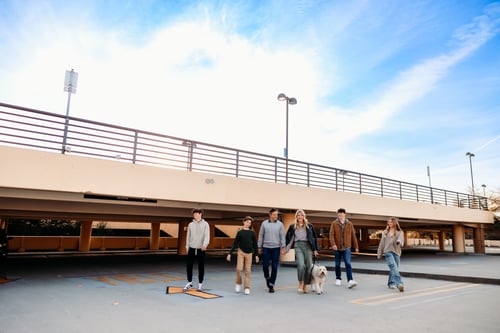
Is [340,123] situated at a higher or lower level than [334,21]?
lower

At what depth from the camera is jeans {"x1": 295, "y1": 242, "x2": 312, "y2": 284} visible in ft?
24.8

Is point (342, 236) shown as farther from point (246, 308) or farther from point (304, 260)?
point (246, 308)

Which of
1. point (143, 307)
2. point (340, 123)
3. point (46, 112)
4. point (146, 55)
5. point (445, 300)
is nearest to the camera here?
point (143, 307)

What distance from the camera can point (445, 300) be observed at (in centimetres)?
666

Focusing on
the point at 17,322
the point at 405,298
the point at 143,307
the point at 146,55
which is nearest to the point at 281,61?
the point at 146,55

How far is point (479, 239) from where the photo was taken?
27.2 m

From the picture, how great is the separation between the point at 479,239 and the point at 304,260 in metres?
25.9

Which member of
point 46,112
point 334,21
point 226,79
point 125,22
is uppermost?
point 334,21

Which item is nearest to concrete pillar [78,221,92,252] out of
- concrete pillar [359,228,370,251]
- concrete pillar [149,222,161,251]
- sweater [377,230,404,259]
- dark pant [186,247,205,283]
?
concrete pillar [149,222,161,251]

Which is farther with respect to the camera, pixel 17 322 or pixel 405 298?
pixel 405 298

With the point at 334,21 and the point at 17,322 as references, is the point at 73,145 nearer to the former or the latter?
the point at 17,322

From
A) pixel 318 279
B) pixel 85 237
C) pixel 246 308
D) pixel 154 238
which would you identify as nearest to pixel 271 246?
pixel 318 279

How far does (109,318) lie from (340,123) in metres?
14.6

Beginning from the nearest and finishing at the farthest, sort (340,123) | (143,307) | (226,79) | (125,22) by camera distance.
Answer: (143,307), (125,22), (226,79), (340,123)
